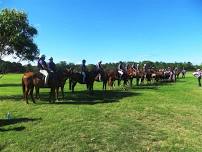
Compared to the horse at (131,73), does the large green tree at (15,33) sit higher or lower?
higher

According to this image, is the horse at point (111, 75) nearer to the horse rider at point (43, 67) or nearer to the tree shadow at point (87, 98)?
the tree shadow at point (87, 98)

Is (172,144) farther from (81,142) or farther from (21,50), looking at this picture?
(21,50)

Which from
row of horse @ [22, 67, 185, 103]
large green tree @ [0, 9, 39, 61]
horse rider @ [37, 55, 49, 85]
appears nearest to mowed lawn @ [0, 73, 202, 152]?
row of horse @ [22, 67, 185, 103]

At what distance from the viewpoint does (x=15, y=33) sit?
30531 millimetres

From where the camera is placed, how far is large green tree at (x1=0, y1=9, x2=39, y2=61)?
1185 inches

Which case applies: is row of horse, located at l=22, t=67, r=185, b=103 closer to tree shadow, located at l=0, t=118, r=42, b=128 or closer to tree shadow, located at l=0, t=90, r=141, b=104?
tree shadow, located at l=0, t=90, r=141, b=104

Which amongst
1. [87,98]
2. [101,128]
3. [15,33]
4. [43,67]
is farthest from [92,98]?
[101,128]

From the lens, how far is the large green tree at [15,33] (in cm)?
3011

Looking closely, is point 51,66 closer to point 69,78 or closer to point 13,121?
point 69,78

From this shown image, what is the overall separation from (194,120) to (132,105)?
506 cm

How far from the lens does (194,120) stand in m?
18.5

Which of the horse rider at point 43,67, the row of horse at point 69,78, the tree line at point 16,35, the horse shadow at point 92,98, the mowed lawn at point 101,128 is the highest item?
the tree line at point 16,35

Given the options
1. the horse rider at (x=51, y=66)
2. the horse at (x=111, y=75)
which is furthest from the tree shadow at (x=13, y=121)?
the horse at (x=111, y=75)

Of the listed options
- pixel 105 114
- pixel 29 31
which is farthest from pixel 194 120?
pixel 29 31
